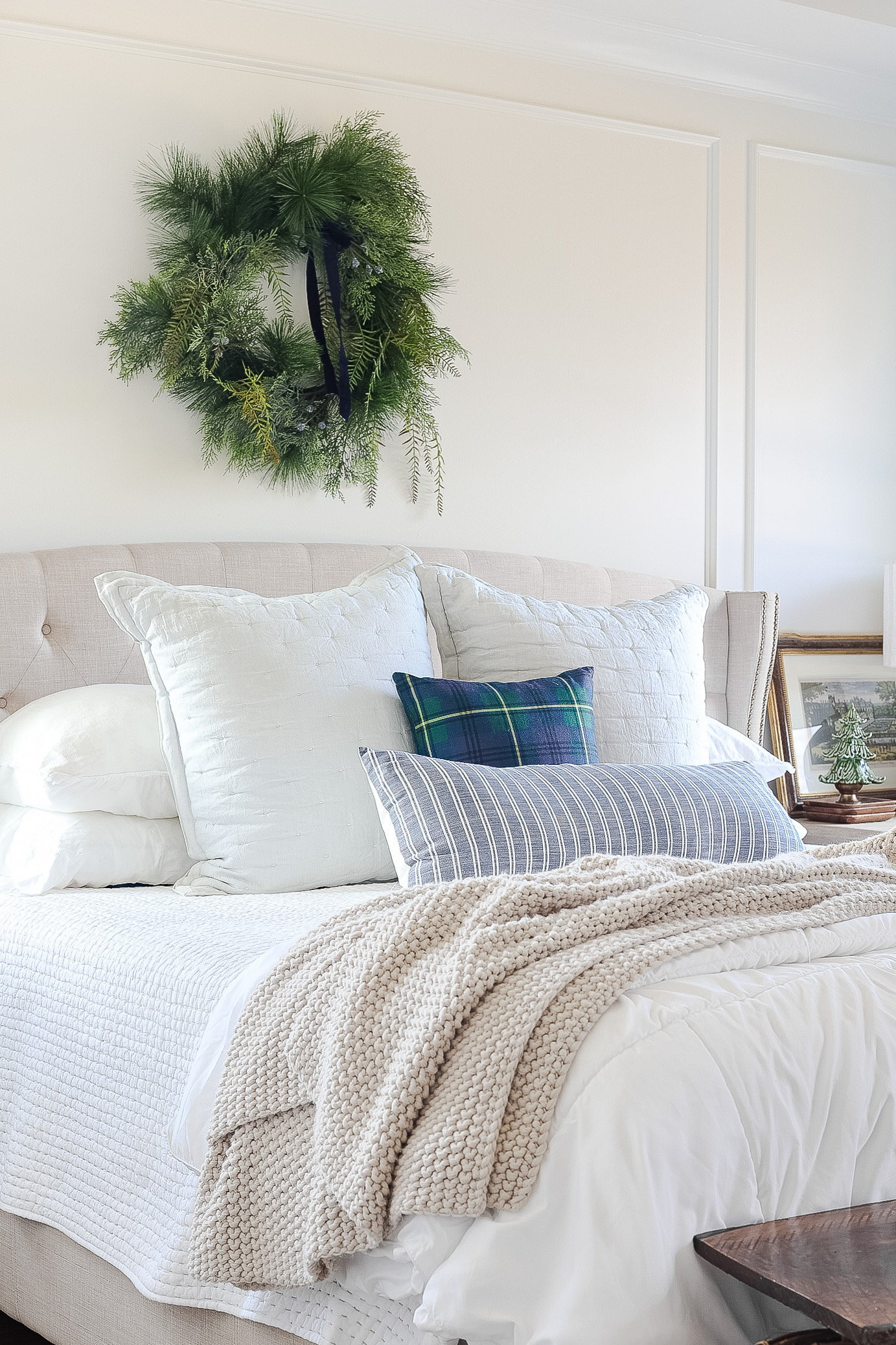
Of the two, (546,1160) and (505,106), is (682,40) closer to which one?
(505,106)

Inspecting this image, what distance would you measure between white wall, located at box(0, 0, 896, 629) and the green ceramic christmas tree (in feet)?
1.07

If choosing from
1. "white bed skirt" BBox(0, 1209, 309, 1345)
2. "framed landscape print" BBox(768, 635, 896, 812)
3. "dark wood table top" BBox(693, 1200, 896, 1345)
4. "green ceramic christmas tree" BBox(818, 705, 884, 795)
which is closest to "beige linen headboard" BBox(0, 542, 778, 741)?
"framed landscape print" BBox(768, 635, 896, 812)

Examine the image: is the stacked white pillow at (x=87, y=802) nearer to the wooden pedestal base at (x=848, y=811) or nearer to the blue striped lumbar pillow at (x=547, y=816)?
the blue striped lumbar pillow at (x=547, y=816)

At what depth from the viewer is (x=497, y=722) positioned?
6.59ft

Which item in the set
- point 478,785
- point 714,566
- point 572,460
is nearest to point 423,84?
point 572,460

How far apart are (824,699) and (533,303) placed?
4.19ft

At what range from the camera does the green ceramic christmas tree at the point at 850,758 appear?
314cm

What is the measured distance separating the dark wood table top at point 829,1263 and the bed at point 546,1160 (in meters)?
0.02

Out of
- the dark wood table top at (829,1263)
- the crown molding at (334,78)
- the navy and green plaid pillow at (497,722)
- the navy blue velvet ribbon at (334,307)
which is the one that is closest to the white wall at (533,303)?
the crown molding at (334,78)

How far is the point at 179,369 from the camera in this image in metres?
2.57

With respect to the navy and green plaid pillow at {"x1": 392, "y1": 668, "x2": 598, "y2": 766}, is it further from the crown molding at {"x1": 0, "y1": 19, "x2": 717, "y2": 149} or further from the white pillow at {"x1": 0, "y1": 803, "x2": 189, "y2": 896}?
the crown molding at {"x1": 0, "y1": 19, "x2": 717, "y2": 149}

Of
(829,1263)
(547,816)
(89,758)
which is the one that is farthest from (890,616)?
(829,1263)

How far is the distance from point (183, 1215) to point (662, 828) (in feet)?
2.77

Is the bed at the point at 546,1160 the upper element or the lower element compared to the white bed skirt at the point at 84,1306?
upper
